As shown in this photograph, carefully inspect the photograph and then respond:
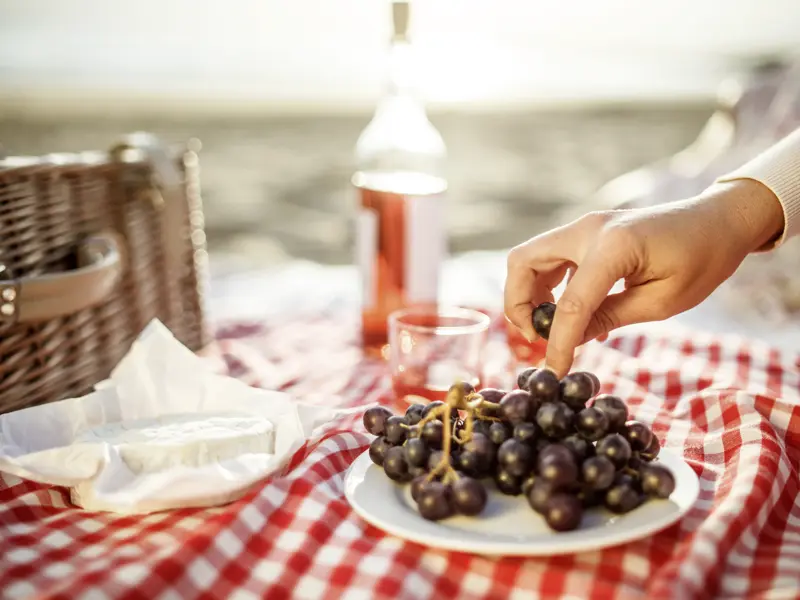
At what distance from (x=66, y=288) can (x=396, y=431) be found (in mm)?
473

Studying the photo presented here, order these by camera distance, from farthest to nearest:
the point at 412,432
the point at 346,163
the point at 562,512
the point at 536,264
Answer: the point at 346,163 → the point at 536,264 → the point at 412,432 → the point at 562,512

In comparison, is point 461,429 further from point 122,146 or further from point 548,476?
point 122,146

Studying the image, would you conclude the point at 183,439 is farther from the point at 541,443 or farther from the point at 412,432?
the point at 541,443

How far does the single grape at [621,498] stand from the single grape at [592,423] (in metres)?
0.04

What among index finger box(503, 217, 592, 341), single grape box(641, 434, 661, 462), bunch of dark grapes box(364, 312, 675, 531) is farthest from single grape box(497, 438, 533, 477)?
index finger box(503, 217, 592, 341)

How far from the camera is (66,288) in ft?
2.81

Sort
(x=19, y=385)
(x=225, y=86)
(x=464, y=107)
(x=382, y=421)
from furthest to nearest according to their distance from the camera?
(x=464, y=107) < (x=225, y=86) < (x=19, y=385) < (x=382, y=421)

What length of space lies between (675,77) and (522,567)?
3941mm

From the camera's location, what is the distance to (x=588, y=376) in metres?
0.58

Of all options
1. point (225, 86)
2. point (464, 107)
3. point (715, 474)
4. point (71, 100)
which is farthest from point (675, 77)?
point (715, 474)

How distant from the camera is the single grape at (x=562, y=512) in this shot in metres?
0.50

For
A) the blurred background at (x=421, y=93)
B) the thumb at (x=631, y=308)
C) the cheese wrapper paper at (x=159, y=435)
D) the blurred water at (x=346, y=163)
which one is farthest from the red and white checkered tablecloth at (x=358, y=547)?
the blurred water at (x=346, y=163)

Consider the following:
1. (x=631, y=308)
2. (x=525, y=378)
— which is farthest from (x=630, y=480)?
(x=631, y=308)

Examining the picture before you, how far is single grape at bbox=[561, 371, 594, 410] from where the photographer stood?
0.57m
